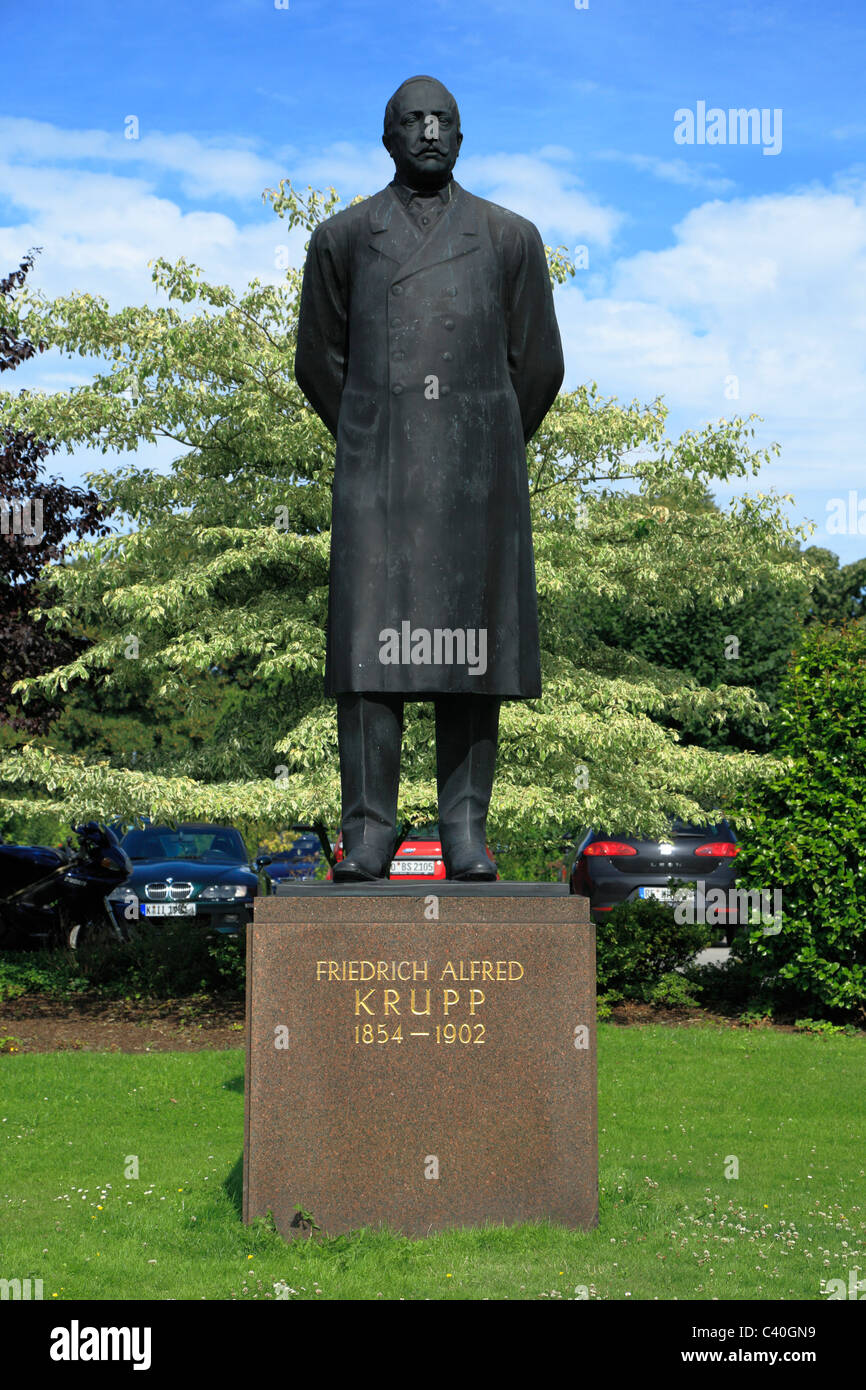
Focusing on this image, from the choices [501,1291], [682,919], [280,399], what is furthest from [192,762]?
[501,1291]

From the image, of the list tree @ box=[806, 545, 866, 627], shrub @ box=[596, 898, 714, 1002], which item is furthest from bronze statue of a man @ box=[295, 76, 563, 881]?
tree @ box=[806, 545, 866, 627]

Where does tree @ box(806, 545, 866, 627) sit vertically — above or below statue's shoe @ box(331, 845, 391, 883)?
above

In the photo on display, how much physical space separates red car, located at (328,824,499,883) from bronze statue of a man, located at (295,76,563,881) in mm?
405

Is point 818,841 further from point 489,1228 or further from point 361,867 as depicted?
point 489,1228

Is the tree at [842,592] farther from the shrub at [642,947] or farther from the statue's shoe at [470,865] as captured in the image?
the statue's shoe at [470,865]

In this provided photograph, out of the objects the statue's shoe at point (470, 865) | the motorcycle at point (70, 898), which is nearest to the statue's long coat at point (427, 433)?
the statue's shoe at point (470, 865)

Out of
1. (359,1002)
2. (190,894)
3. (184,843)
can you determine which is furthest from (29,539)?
(359,1002)

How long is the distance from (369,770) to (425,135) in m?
2.45

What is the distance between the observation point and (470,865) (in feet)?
17.4

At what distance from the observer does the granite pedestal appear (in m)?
4.89

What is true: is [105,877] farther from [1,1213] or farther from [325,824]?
[1,1213]

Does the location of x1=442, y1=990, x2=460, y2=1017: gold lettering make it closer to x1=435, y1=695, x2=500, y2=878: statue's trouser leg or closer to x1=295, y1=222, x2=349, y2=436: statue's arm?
x1=435, y1=695, x2=500, y2=878: statue's trouser leg

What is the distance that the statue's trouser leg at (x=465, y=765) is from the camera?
5.40 meters

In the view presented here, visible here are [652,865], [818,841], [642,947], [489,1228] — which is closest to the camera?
[489,1228]
